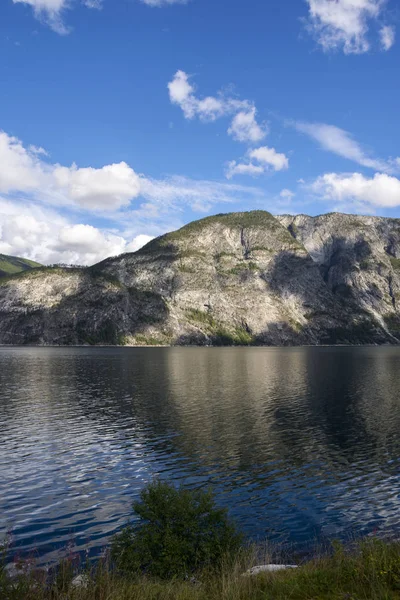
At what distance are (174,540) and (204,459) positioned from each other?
66.0 feet

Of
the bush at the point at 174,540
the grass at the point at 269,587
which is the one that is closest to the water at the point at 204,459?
the bush at the point at 174,540

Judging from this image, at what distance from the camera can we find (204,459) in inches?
1481

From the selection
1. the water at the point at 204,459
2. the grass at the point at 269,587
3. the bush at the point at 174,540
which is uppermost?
the grass at the point at 269,587

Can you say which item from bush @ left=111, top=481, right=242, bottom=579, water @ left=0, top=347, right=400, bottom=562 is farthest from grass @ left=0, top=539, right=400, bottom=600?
water @ left=0, top=347, right=400, bottom=562

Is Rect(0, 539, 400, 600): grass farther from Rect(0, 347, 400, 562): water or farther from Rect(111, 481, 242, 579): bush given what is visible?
Rect(0, 347, 400, 562): water

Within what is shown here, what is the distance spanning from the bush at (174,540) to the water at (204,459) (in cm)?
372

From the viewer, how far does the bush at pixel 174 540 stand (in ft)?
57.2

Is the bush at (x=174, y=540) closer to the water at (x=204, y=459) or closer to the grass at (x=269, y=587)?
the grass at (x=269, y=587)

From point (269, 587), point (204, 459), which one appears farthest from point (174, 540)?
point (204, 459)

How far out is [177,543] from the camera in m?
17.9

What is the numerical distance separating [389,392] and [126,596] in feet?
255

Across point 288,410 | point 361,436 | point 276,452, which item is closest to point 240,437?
point 276,452

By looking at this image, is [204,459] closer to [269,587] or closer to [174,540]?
[174,540]

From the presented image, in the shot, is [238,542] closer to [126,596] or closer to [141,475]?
[126,596]
